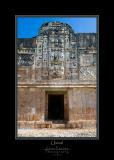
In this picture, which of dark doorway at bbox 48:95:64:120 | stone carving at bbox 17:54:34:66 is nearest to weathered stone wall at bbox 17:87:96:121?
dark doorway at bbox 48:95:64:120

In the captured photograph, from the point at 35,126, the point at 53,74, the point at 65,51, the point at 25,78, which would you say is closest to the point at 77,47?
the point at 65,51

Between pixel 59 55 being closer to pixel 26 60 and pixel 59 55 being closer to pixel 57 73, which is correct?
pixel 57 73

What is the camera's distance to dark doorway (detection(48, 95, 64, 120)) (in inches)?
353

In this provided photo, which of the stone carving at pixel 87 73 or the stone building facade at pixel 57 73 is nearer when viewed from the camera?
the stone building facade at pixel 57 73

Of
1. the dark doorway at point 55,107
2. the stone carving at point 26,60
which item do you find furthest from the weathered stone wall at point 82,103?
the stone carving at point 26,60

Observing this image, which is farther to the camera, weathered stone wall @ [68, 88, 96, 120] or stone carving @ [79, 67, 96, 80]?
stone carving @ [79, 67, 96, 80]

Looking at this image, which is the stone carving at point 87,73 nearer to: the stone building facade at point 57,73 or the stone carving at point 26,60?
the stone building facade at point 57,73

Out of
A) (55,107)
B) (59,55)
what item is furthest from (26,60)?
(55,107)

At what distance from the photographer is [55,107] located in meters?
9.15

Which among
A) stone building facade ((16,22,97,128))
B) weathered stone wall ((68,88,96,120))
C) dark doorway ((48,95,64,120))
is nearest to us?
weathered stone wall ((68,88,96,120))

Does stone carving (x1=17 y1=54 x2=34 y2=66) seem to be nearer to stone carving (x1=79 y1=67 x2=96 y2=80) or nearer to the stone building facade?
the stone building facade

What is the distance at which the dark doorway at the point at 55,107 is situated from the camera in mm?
8977

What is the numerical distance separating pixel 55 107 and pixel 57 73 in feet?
2.94
